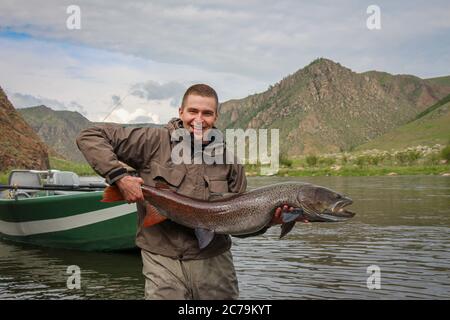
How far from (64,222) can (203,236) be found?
9.67 m

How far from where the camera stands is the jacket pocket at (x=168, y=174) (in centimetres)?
455

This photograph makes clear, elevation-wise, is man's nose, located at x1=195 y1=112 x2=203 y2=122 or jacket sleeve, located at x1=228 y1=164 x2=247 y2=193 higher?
man's nose, located at x1=195 y1=112 x2=203 y2=122

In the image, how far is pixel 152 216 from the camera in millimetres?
4418

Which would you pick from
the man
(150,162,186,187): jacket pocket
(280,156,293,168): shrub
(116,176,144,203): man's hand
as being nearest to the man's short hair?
the man

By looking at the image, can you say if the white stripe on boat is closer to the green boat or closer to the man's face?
the green boat

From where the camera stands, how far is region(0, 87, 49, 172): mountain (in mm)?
78625

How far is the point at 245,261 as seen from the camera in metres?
12.0

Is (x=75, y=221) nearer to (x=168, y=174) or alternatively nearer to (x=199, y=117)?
(x=168, y=174)

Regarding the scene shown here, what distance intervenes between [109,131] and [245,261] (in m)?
8.03

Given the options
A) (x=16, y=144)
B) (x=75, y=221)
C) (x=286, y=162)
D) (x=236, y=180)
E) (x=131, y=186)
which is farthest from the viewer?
(x=286, y=162)

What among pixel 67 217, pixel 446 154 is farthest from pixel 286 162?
pixel 67 217
